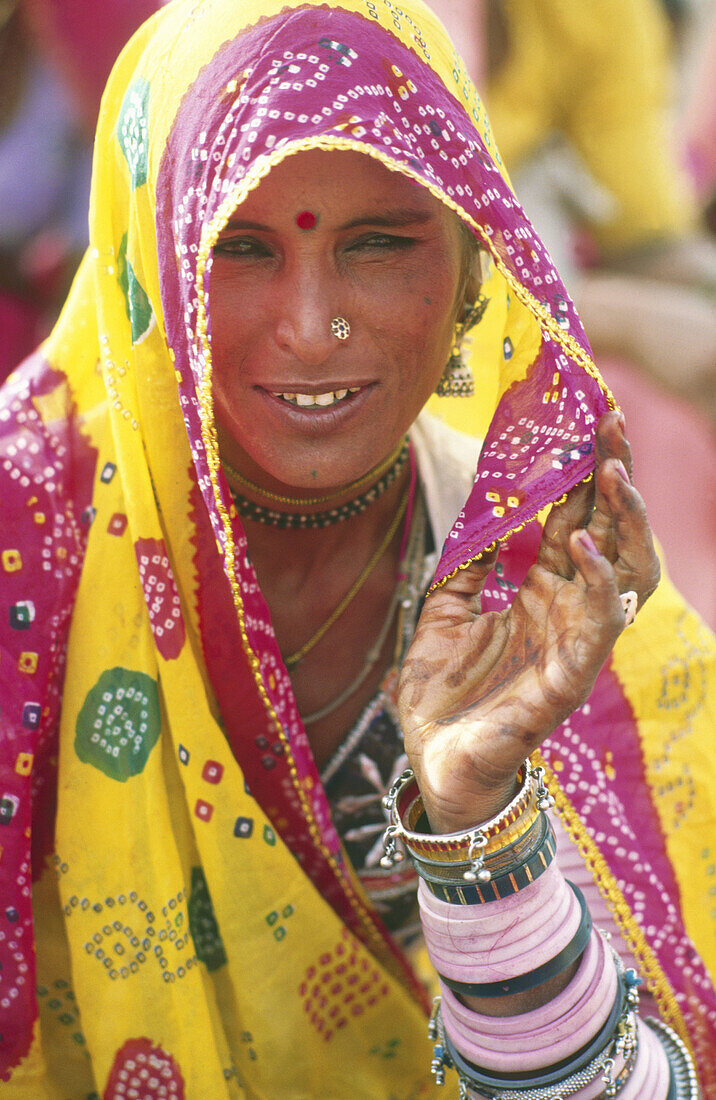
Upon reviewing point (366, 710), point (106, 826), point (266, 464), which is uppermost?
point (266, 464)

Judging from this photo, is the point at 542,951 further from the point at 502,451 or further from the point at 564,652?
the point at 502,451

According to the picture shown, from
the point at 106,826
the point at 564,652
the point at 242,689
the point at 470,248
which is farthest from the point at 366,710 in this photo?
the point at 470,248

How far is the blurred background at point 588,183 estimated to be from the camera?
3.59 meters

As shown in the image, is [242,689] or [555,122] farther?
[555,122]

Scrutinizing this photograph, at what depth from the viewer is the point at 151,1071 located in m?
1.43

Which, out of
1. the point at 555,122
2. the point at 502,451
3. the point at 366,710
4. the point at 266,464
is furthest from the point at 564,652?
the point at 555,122

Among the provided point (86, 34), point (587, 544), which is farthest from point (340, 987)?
point (86, 34)

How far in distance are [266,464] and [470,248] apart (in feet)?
1.17

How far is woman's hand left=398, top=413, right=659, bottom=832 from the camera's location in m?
1.19

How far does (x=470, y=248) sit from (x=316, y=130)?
32 cm

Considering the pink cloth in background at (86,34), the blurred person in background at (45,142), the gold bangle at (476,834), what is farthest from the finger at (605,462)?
the pink cloth in background at (86,34)

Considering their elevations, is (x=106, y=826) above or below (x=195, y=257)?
below

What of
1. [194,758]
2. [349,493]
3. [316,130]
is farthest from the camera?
[349,493]

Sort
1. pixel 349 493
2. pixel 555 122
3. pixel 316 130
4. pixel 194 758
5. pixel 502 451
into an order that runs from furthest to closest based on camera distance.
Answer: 1. pixel 555 122
2. pixel 349 493
3. pixel 194 758
4. pixel 502 451
5. pixel 316 130
